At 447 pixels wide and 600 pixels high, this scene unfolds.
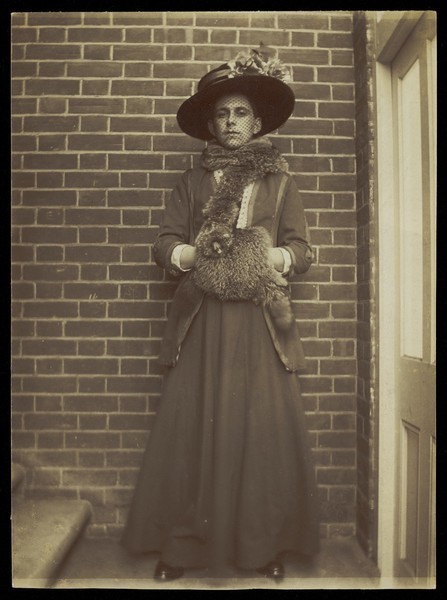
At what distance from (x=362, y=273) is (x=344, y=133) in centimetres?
67

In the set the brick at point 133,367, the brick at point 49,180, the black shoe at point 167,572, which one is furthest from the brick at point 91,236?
the black shoe at point 167,572

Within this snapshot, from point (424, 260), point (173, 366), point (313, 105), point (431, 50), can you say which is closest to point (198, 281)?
point (173, 366)

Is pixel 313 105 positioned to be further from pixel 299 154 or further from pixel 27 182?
pixel 27 182

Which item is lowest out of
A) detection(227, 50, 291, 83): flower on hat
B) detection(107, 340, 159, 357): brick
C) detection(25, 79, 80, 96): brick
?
detection(107, 340, 159, 357): brick

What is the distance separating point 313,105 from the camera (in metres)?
2.80

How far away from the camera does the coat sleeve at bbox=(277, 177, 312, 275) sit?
246 centimetres

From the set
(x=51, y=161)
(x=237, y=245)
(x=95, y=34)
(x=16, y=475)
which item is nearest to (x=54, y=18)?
(x=95, y=34)

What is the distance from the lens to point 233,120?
245cm

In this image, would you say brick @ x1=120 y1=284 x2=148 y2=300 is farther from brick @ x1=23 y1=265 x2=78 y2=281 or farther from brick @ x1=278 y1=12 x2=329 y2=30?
brick @ x1=278 y1=12 x2=329 y2=30

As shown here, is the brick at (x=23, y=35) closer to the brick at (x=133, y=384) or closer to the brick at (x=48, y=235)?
the brick at (x=48, y=235)

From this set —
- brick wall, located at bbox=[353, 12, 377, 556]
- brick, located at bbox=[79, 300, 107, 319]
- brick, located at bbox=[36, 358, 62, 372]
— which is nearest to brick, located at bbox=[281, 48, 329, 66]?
brick wall, located at bbox=[353, 12, 377, 556]

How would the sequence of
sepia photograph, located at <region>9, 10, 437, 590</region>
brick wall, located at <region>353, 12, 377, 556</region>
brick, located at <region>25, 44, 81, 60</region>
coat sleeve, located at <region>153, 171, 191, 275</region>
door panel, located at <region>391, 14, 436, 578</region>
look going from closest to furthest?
door panel, located at <region>391, 14, 436, 578</region> < sepia photograph, located at <region>9, 10, 437, 590</region> < coat sleeve, located at <region>153, 171, 191, 275</region> < brick wall, located at <region>353, 12, 377, 556</region> < brick, located at <region>25, 44, 81, 60</region>

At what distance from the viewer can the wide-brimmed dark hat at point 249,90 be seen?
240cm

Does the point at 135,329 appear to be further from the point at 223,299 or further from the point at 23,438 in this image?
the point at 23,438
